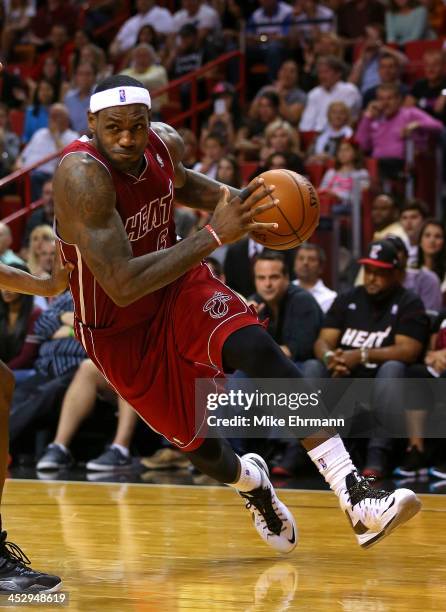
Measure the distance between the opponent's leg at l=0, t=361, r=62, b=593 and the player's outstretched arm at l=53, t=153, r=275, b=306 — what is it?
53 centimetres

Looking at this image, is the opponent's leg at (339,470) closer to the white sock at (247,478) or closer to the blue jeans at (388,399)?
the white sock at (247,478)

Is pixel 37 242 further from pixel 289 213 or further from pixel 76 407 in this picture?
pixel 289 213

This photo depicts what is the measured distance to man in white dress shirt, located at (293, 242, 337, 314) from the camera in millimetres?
8219

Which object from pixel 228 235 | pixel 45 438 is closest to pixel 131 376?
pixel 228 235

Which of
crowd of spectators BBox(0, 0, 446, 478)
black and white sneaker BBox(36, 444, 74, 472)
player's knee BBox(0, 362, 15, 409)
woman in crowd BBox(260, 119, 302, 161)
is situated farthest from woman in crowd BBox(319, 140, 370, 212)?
player's knee BBox(0, 362, 15, 409)

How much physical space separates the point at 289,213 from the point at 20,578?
1710 mm

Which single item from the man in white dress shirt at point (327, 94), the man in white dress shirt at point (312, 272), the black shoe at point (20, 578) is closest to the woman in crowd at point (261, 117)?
the man in white dress shirt at point (327, 94)

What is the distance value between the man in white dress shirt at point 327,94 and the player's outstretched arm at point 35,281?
7.40 metres

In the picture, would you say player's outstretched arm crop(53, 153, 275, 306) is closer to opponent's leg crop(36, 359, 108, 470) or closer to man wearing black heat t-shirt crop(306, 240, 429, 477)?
man wearing black heat t-shirt crop(306, 240, 429, 477)

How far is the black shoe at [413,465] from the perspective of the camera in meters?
7.12

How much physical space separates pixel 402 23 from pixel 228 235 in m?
9.20

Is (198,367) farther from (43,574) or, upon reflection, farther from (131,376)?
(43,574)

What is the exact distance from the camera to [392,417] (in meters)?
7.18

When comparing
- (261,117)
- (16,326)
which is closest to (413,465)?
(16,326)
